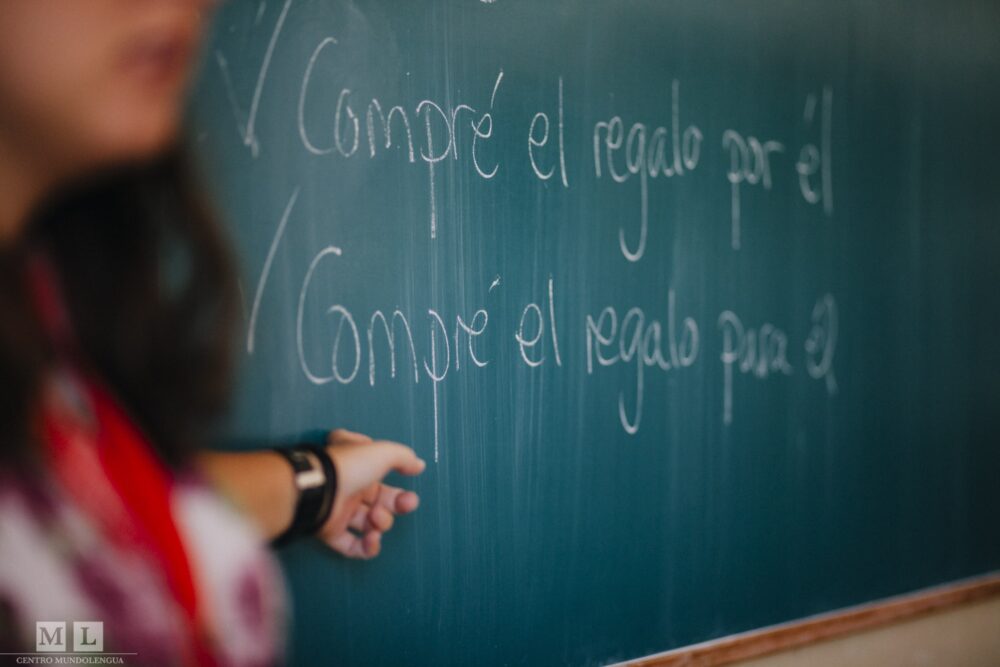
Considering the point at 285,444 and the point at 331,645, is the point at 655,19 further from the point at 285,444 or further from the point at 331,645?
the point at 331,645

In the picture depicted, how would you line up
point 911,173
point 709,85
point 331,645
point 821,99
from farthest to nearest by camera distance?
1. point 911,173
2. point 821,99
3. point 709,85
4. point 331,645

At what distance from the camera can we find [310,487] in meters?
1.35

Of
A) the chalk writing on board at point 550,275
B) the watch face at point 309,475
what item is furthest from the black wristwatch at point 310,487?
the chalk writing on board at point 550,275

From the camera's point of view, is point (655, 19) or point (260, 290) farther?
point (655, 19)

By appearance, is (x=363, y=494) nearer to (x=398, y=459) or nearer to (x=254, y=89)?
(x=398, y=459)

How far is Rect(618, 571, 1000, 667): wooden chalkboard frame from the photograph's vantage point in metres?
1.82

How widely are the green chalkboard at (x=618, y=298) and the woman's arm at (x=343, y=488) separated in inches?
1.1

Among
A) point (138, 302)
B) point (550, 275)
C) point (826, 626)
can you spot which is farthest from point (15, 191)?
point (826, 626)

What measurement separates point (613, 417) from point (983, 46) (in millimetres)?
1363

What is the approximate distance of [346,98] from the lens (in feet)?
4.51

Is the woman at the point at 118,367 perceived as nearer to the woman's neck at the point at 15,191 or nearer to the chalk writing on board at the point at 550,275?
the woman's neck at the point at 15,191

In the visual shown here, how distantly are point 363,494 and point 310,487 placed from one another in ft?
0.29

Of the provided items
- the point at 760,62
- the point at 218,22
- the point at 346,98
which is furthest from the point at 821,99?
the point at 218,22

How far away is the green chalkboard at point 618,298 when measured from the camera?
1.36 metres
